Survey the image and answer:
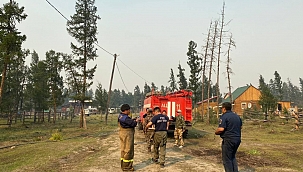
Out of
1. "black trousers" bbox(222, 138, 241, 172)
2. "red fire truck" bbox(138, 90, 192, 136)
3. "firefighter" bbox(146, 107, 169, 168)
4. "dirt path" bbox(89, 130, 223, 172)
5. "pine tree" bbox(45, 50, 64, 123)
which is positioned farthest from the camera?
"pine tree" bbox(45, 50, 64, 123)

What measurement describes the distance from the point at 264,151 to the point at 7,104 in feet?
92.9

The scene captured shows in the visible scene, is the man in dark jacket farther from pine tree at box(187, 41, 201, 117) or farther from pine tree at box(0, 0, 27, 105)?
pine tree at box(187, 41, 201, 117)

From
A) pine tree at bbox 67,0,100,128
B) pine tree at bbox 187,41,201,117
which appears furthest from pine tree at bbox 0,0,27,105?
pine tree at bbox 187,41,201,117

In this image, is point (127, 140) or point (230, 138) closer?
point (230, 138)

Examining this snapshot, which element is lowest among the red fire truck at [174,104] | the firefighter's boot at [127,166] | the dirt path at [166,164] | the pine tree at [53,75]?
the dirt path at [166,164]

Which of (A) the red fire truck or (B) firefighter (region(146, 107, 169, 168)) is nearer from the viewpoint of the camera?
(B) firefighter (region(146, 107, 169, 168))

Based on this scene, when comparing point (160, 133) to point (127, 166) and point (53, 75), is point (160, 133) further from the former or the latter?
point (53, 75)

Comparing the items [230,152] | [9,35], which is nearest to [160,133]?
[230,152]

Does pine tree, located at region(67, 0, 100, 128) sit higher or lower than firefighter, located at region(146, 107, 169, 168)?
higher

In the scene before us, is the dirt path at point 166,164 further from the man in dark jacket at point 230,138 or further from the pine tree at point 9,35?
the pine tree at point 9,35

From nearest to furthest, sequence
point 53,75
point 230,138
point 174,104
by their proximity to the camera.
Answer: point 230,138 < point 174,104 < point 53,75

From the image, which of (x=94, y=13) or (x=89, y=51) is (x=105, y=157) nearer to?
(x=89, y=51)

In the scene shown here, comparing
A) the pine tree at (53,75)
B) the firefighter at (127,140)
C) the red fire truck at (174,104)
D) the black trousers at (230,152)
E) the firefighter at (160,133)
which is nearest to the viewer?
the black trousers at (230,152)

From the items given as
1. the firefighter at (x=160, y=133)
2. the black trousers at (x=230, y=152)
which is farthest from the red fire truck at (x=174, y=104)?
the black trousers at (x=230, y=152)
